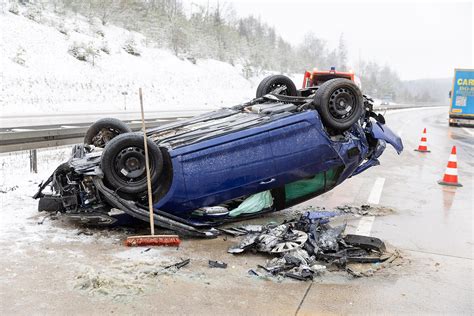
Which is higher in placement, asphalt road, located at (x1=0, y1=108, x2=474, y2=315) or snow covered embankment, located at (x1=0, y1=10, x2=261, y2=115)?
snow covered embankment, located at (x1=0, y1=10, x2=261, y2=115)

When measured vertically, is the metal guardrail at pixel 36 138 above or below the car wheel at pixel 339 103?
below

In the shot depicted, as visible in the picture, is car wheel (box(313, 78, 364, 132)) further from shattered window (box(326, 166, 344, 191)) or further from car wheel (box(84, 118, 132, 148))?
car wheel (box(84, 118, 132, 148))

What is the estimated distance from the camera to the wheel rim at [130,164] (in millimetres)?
4625

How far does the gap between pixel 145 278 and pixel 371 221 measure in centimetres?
329

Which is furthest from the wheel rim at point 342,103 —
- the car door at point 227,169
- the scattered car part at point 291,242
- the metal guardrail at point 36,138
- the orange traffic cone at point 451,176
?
the metal guardrail at point 36,138

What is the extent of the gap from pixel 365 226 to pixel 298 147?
4.79ft

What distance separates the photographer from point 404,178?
29.3ft

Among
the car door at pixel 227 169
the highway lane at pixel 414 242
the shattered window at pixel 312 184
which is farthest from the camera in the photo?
the shattered window at pixel 312 184

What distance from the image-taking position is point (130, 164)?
467 centimetres

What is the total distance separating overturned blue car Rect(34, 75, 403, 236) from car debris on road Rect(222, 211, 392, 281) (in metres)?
0.55

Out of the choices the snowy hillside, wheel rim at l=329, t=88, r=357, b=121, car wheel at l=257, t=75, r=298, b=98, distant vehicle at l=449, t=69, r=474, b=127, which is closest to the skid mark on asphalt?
wheel rim at l=329, t=88, r=357, b=121

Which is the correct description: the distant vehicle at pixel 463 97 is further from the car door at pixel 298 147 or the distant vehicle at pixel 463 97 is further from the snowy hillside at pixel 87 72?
the car door at pixel 298 147

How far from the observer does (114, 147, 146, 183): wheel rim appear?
4625 millimetres

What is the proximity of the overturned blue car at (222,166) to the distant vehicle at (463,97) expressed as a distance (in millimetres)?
23450
